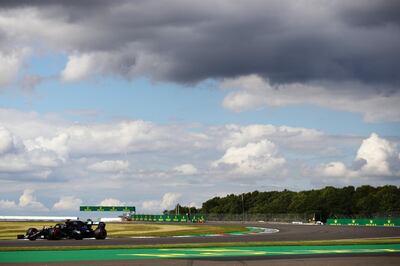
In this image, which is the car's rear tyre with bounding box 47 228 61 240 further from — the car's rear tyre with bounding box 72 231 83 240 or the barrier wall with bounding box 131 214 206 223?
the barrier wall with bounding box 131 214 206 223

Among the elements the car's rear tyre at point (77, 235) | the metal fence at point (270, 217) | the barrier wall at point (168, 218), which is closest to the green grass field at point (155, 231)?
the car's rear tyre at point (77, 235)

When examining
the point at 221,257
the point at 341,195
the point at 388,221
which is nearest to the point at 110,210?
the point at 341,195

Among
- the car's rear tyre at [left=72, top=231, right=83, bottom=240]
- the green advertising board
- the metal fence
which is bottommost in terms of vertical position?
the car's rear tyre at [left=72, top=231, right=83, bottom=240]

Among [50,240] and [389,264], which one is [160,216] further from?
[389,264]

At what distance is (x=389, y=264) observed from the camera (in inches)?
826

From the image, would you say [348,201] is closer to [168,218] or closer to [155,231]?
[168,218]

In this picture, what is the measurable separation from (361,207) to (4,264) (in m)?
158

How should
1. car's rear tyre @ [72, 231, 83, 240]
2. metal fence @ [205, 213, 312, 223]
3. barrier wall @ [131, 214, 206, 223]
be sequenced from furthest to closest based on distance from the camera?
barrier wall @ [131, 214, 206, 223] < metal fence @ [205, 213, 312, 223] < car's rear tyre @ [72, 231, 83, 240]

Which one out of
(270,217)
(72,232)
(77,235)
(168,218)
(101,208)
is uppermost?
(101,208)

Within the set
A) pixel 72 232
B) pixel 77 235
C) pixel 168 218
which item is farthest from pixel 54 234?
pixel 168 218

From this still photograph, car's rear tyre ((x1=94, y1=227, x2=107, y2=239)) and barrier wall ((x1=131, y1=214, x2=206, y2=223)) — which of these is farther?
barrier wall ((x1=131, y1=214, x2=206, y2=223))

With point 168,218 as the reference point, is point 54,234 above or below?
below

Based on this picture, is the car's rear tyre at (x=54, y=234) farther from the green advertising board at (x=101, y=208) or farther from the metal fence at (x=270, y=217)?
the green advertising board at (x=101, y=208)

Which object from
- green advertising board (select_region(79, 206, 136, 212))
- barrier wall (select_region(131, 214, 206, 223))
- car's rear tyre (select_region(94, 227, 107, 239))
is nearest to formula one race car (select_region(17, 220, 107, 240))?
car's rear tyre (select_region(94, 227, 107, 239))
